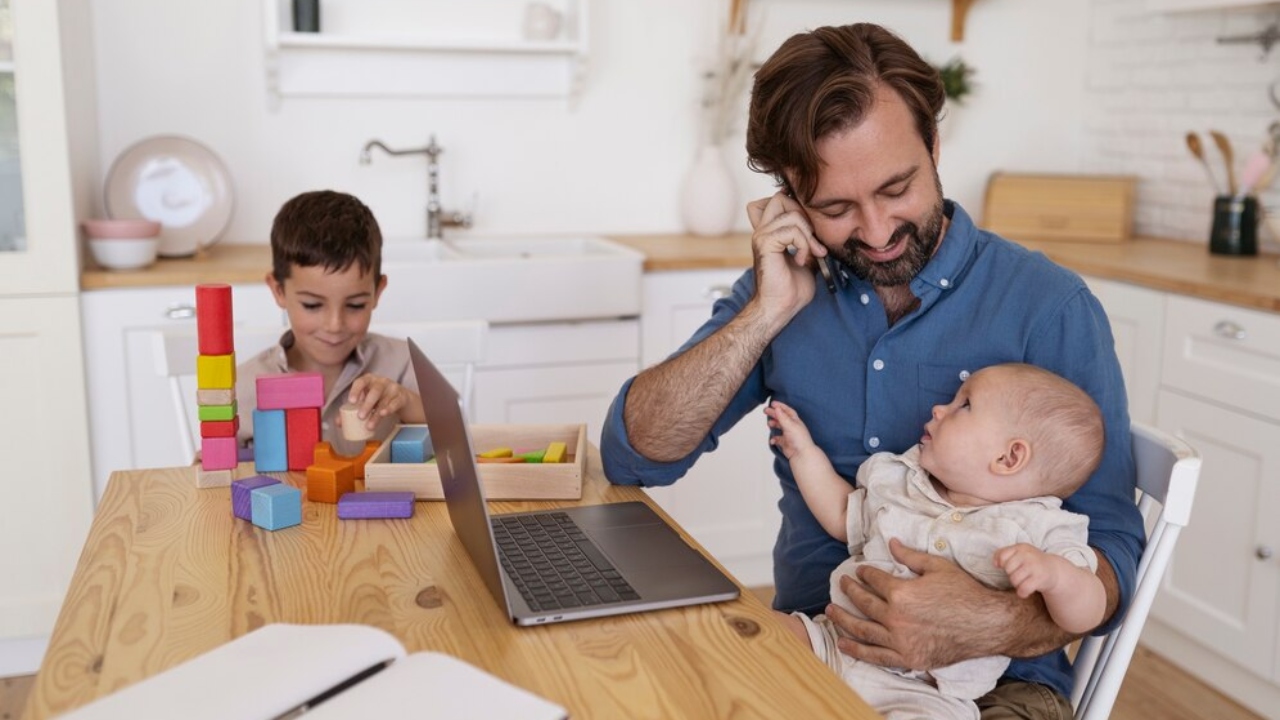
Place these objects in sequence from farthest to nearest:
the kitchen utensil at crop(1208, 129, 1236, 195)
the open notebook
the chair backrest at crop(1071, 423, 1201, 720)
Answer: the kitchen utensil at crop(1208, 129, 1236, 195), the chair backrest at crop(1071, 423, 1201, 720), the open notebook

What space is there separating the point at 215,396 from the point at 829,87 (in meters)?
0.87

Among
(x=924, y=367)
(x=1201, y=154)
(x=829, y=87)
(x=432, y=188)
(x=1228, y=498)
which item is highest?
(x=829, y=87)

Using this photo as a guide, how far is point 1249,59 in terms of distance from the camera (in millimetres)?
3453

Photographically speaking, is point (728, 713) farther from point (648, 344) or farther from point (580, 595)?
point (648, 344)

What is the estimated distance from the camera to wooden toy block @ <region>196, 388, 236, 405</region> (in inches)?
61.0

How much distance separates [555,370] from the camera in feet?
10.4

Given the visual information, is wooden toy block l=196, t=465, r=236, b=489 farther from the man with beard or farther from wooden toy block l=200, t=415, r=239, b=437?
the man with beard

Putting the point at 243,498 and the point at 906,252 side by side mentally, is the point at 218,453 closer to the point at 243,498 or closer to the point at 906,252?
the point at 243,498

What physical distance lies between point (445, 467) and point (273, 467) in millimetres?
395

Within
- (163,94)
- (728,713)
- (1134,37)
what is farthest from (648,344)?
(728,713)

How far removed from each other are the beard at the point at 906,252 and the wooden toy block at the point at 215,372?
0.82 m

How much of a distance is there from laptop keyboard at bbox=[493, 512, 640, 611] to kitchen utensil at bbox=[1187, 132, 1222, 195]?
8.89ft

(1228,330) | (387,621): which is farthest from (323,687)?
(1228,330)

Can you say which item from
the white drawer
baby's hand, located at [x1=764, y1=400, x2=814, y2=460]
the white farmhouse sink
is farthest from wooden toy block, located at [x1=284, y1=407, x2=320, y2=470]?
the white drawer
